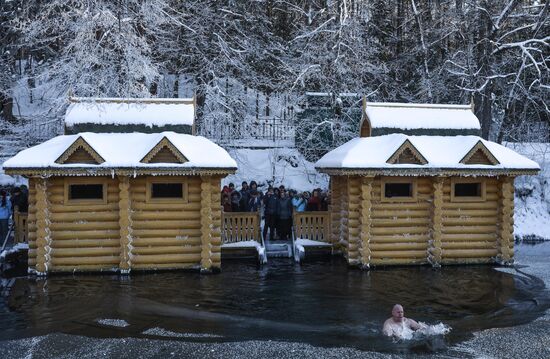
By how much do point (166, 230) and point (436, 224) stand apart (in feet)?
24.1

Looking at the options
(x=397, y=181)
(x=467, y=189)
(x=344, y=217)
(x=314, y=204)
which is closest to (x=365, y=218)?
(x=397, y=181)

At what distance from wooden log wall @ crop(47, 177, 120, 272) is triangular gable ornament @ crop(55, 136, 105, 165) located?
0.69 metres

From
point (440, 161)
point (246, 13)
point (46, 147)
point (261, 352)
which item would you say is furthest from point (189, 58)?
point (261, 352)

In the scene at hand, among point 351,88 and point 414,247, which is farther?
point 351,88


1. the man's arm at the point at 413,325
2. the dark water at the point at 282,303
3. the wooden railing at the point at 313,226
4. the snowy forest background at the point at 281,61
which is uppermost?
the snowy forest background at the point at 281,61

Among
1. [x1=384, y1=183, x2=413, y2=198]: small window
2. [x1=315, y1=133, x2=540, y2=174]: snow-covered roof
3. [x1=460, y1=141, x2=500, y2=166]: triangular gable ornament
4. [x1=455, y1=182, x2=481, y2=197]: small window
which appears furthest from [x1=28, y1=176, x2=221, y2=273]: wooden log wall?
[x1=455, y1=182, x2=481, y2=197]: small window

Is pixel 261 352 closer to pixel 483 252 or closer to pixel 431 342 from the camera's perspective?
pixel 431 342

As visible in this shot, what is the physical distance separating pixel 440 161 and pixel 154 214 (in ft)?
25.3

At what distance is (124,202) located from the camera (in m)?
13.4

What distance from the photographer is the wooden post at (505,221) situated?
14.7 meters

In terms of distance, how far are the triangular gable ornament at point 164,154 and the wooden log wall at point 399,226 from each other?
537 cm

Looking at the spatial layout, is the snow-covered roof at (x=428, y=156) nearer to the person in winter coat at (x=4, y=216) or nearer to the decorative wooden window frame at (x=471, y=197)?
the decorative wooden window frame at (x=471, y=197)

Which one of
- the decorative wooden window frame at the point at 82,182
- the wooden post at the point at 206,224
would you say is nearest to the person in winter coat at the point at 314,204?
the wooden post at the point at 206,224

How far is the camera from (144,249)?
45.2 ft
